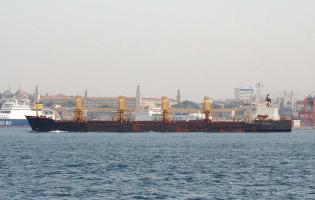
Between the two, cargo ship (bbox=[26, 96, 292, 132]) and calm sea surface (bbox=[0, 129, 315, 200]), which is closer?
calm sea surface (bbox=[0, 129, 315, 200])

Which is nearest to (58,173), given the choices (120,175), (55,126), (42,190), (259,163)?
(120,175)

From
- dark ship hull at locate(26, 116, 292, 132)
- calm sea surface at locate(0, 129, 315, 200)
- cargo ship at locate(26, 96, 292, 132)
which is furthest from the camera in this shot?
dark ship hull at locate(26, 116, 292, 132)

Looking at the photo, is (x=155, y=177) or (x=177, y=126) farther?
(x=177, y=126)

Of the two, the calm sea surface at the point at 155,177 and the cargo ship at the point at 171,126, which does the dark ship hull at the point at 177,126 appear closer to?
the cargo ship at the point at 171,126

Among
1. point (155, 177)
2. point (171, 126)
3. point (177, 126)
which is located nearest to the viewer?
point (155, 177)

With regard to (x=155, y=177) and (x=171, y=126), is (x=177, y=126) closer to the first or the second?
(x=171, y=126)

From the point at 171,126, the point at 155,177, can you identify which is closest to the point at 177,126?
the point at 171,126

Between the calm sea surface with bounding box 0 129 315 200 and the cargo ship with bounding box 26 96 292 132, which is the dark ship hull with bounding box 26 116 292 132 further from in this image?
the calm sea surface with bounding box 0 129 315 200

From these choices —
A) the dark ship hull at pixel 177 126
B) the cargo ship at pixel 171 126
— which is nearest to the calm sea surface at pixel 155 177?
the cargo ship at pixel 171 126

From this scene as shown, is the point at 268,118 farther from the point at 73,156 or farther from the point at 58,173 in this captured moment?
the point at 58,173

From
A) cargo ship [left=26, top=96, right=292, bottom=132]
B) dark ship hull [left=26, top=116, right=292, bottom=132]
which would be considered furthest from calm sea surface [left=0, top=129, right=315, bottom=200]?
dark ship hull [left=26, top=116, right=292, bottom=132]

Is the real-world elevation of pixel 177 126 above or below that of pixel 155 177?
above

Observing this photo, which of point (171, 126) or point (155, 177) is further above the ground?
point (171, 126)

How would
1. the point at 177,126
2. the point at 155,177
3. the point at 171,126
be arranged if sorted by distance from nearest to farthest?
the point at 155,177, the point at 171,126, the point at 177,126
